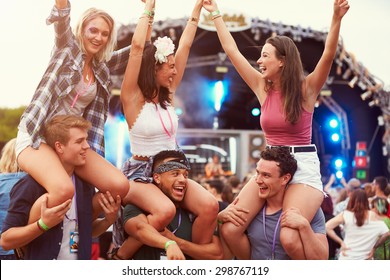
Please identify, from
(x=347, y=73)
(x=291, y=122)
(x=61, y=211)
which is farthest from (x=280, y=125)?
(x=347, y=73)

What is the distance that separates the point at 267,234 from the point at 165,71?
112 cm

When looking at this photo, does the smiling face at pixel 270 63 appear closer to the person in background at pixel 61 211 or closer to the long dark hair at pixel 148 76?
the long dark hair at pixel 148 76

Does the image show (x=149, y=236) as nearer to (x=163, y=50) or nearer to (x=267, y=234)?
(x=267, y=234)

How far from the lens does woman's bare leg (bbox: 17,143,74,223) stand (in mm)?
3457

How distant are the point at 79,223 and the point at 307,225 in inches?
49.2

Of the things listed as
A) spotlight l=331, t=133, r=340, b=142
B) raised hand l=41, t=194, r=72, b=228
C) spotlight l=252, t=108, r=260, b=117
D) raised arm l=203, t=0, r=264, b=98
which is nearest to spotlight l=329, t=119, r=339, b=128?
spotlight l=331, t=133, r=340, b=142

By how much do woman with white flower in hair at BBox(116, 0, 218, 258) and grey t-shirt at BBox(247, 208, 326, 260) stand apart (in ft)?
0.81

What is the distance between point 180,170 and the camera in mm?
3840

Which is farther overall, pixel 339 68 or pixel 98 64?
pixel 339 68

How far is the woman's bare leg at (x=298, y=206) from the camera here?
12.0 ft

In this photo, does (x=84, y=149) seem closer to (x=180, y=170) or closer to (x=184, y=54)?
(x=180, y=170)

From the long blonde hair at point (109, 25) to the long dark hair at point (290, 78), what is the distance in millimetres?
948

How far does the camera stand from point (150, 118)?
12.8 feet
